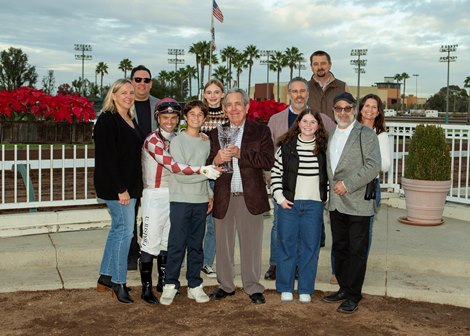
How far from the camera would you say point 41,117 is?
7.15m

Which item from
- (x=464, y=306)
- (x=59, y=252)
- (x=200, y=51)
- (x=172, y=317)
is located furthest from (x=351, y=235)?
(x=200, y=51)

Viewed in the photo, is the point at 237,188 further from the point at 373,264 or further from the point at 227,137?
the point at 373,264

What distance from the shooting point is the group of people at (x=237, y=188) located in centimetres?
494

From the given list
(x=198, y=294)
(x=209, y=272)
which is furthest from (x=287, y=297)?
(x=209, y=272)

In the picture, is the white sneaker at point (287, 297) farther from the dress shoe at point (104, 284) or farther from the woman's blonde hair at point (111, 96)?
the woman's blonde hair at point (111, 96)

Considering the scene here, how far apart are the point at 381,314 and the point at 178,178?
2.17 meters

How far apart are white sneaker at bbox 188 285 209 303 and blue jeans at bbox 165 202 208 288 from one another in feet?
0.47

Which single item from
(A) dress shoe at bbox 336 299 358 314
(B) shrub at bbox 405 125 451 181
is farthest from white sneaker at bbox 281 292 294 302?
(B) shrub at bbox 405 125 451 181

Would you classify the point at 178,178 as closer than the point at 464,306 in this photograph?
Yes

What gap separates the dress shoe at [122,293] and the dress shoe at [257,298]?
1.10 m

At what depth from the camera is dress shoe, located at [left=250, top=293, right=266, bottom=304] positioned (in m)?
5.21

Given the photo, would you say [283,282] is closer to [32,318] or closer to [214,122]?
[214,122]

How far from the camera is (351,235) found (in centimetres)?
507

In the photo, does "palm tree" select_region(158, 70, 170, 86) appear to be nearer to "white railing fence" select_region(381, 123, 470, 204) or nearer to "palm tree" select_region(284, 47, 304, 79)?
"palm tree" select_region(284, 47, 304, 79)
